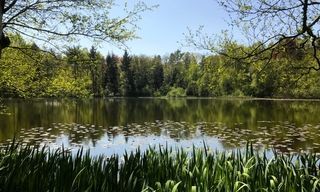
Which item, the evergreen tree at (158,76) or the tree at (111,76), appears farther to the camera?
the evergreen tree at (158,76)

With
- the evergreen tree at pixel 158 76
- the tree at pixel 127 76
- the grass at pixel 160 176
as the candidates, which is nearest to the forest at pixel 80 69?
the grass at pixel 160 176

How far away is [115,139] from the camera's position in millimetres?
20625

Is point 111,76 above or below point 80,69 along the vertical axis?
above

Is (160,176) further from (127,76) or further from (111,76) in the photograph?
(127,76)

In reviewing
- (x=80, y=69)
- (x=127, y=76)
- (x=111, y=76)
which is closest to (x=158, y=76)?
(x=127, y=76)

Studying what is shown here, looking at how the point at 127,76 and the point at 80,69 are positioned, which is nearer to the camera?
the point at 80,69

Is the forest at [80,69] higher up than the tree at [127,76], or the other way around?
the tree at [127,76]

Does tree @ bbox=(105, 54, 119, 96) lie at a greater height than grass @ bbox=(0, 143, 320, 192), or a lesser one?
greater

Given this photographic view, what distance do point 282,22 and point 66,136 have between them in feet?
56.2

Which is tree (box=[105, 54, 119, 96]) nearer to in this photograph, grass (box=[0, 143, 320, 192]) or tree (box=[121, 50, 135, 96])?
tree (box=[121, 50, 135, 96])

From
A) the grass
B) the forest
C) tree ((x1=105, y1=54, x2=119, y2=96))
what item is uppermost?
tree ((x1=105, y1=54, x2=119, y2=96))

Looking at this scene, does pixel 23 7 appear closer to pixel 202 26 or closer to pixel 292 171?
pixel 202 26

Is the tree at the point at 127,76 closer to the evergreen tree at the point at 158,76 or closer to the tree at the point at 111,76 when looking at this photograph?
the tree at the point at 111,76

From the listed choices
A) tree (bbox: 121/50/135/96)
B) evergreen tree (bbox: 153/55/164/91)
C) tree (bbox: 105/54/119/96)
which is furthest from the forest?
evergreen tree (bbox: 153/55/164/91)
